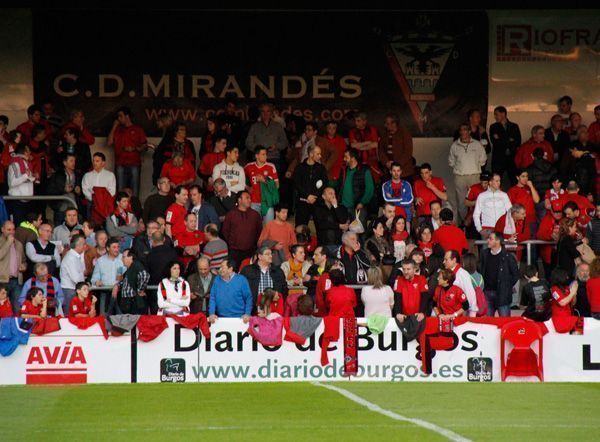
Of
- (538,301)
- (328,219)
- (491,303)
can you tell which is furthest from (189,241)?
(538,301)

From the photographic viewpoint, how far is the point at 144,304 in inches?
714

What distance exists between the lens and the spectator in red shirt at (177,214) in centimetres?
1970

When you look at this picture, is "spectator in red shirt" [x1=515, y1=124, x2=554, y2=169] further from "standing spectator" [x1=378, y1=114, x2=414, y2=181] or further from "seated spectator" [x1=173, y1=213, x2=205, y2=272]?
"seated spectator" [x1=173, y1=213, x2=205, y2=272]

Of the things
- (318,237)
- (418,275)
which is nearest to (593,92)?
(318,237)

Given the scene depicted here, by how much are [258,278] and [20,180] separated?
456 centimetres

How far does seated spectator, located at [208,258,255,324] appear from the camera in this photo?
17.3 metres

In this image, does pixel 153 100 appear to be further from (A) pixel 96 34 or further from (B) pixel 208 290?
(B) pixel 208 290

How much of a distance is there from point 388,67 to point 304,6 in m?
1.89

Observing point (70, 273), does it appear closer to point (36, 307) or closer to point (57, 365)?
point (36, 307)

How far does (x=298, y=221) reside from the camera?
20.7m

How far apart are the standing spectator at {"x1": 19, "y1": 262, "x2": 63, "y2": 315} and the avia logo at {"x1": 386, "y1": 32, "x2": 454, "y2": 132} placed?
28.2 ft

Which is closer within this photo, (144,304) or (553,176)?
(144,304)

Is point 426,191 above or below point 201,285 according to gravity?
above

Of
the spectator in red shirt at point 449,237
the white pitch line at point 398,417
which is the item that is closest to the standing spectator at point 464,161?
the spectator in red shirt at point 449,237
